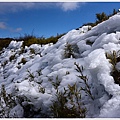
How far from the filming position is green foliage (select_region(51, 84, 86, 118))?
1.96 meters

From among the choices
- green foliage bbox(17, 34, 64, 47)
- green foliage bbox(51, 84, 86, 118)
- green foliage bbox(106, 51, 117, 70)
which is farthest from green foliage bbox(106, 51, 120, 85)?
green foliage bbox(17, 34, 64, 47)

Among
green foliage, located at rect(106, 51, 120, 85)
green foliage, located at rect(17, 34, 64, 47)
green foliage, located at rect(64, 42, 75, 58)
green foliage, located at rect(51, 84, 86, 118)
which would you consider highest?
green foliage, located at rect(17, 34, 64, 47)

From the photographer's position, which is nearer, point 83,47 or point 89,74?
point 89,74

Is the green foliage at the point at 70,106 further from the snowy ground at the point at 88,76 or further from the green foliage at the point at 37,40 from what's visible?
the green foliage at the point at 37,40

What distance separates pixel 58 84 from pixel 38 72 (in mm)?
764

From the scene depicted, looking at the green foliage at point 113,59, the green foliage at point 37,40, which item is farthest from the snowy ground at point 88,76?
the green foliage at point 37,40

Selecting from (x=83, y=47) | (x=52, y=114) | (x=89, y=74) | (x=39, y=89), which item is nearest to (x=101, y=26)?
(x=83, y=47)

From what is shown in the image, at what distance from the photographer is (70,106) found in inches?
81.4

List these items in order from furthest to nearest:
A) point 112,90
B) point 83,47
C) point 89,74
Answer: point 83,47 → point 89,74 → point 112,90

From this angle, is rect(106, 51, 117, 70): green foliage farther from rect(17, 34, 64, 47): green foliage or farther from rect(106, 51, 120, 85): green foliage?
rect(17, 34, 64, 47): green foliage

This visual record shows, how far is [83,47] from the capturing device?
9.81 feet

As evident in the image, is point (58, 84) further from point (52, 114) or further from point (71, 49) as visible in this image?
point (71, 49)

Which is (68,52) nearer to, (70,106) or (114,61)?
(114,61)

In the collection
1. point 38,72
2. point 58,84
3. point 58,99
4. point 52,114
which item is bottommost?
point 52,114
